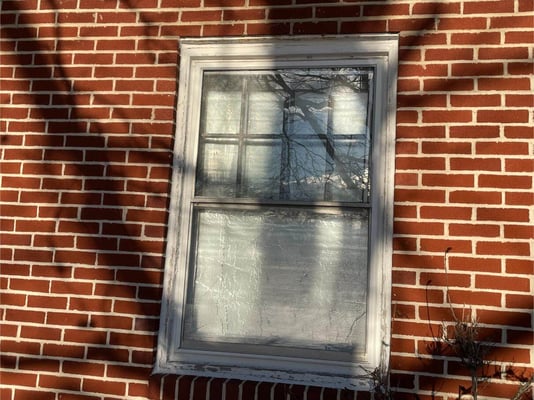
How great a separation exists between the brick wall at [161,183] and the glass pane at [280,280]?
22 centimetres

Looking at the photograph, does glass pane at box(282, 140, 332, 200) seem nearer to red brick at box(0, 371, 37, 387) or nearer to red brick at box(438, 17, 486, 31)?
red brick at box(438, 17, 486, 31)

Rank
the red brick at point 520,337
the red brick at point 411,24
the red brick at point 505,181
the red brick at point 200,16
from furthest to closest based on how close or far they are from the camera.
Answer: the red brick at point 200,16 → the red brick at point 411,24 → the red brick at point 505,181 → the red brick at point 520,337

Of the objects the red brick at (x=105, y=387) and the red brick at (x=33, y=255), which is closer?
the red brick at (x=105, y=387)

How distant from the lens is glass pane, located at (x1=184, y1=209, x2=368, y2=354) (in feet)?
9.66

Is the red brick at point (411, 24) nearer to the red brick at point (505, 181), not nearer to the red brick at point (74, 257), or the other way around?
the red brick at point (505, 181)

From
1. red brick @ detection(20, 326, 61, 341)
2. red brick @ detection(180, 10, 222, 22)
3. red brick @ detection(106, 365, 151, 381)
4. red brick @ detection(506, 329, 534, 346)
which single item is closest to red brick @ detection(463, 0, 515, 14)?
red brick @ detection(180, 10, 222, 22)

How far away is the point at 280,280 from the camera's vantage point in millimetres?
3016

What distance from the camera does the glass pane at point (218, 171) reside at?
124 inches

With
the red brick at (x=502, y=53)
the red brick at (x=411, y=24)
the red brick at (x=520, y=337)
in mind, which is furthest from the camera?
the red brick at (x=411, y=24)

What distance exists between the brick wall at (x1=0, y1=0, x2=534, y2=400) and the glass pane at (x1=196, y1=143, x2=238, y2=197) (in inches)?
7.7

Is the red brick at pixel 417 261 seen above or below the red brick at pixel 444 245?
below

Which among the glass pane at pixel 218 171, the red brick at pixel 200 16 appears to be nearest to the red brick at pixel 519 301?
the glass pane at pixel 218 171

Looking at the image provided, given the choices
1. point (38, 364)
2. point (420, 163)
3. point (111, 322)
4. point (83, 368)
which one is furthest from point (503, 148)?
point (38, 364)

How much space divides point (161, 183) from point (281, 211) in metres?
0.64
